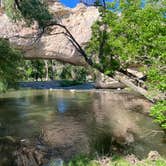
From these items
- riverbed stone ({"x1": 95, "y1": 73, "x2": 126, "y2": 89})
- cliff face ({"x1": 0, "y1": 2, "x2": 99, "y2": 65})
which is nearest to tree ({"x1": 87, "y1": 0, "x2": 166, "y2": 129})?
cliff face ({"x1": 0, "y1": 2, "x2": 99, "y2": 65})

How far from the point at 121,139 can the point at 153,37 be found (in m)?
4.30

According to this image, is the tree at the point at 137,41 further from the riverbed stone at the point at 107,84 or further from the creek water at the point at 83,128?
the riverbed stone at the point at 107,84

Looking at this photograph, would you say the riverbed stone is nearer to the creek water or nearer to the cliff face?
the cliff face

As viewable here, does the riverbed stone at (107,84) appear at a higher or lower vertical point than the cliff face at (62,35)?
lower

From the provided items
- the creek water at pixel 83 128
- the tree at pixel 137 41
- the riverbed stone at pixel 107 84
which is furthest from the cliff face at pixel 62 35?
the tree at pixel 137 41

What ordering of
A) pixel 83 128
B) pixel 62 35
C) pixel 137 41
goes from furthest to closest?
1. pixel 62 35
2. pixel 83 128
3. pixel 137 41

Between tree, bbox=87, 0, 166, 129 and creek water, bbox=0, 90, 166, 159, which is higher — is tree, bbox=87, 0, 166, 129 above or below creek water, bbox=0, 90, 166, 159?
above

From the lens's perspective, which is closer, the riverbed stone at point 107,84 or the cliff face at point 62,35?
the cliff face at point 62,35

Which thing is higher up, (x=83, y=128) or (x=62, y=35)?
(x=62, y=35)

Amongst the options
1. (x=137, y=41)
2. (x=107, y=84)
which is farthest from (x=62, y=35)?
(x=137, y=41)

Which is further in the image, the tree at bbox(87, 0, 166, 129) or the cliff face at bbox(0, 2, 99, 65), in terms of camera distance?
the cliff face at bbox(0, 2, 99, 65)

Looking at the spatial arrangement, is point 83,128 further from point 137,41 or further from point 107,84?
point 107,84

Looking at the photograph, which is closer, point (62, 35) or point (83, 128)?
point (83, 128)

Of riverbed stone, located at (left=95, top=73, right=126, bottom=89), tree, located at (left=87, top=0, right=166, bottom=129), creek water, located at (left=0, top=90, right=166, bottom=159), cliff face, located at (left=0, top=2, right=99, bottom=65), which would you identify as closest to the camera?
tree, located at (left=87, top=0, right=166, bottom=129)
